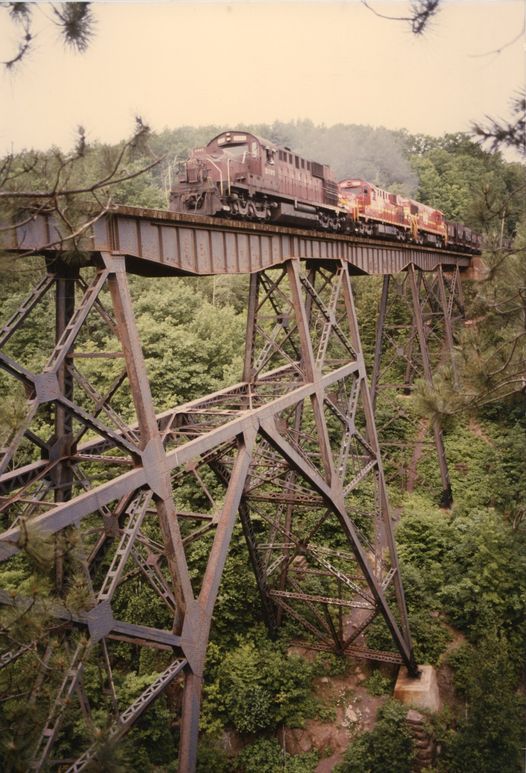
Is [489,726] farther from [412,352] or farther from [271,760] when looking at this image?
[412,352]

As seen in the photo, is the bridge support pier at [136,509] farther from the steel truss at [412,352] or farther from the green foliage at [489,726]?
the steel truss at [412,352]

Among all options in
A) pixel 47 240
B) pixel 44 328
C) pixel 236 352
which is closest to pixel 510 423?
pixel 236 352

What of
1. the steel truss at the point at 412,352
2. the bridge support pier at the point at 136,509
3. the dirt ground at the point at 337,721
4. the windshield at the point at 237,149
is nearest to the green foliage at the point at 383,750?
the dirt ground at the point at 337,721

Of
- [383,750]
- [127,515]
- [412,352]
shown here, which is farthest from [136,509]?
[412,352]

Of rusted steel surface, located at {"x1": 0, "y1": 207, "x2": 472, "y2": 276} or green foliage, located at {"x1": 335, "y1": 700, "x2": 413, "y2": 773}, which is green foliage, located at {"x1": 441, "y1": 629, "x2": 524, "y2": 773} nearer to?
green foliage, located at {"x1": 335, "y1": 700, "x2": 413, "y2": 773}

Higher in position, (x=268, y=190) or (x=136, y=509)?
(x=268, y=190)
